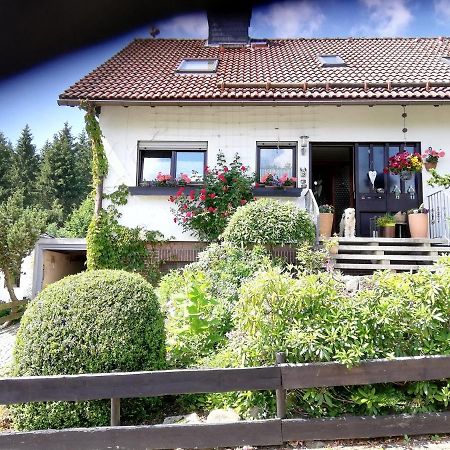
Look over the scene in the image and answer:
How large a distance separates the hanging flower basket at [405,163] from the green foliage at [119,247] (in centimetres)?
542

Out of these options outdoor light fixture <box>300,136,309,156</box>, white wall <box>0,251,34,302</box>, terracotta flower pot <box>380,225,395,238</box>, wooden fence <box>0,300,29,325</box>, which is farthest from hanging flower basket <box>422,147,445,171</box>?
white wall <box>0,251,34,302</box>

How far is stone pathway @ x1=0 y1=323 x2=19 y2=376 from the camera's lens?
6214 mm

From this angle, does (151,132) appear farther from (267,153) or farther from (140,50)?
(140,50)

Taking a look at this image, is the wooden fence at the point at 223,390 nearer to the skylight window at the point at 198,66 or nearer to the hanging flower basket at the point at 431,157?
the hanging flower basket at the point at 431,157

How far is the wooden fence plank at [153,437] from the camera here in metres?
3.19

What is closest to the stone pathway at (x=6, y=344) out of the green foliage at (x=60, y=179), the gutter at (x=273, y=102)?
the gutter at (x=273, y=102)

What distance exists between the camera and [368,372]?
3428 mm

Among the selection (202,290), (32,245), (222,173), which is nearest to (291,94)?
(222,173)

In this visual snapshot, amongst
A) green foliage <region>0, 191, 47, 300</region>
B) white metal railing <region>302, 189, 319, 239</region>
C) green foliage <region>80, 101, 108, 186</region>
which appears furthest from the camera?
green foliage <region>0, 191, 47, 300</region>

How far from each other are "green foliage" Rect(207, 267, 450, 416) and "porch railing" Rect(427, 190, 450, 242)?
5060 millimetres

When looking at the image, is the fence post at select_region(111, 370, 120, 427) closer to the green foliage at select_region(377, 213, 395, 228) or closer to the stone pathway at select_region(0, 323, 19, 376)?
the stone pathway at select_region(0, 323, 19, 376)

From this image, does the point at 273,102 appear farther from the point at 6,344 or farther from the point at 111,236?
the point at 6,344

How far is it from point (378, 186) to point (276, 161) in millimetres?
2425

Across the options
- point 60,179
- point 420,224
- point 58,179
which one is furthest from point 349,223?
point 58,179
